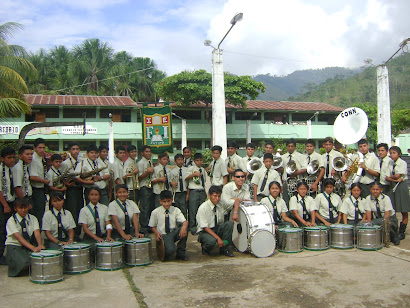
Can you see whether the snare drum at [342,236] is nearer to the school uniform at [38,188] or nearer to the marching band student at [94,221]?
the marching band student at [94,221]

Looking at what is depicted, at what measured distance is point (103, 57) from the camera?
38344 mm

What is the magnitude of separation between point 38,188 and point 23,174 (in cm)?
51

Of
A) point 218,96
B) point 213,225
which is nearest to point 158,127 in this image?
point 218,96

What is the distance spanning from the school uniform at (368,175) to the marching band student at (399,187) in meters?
0.29

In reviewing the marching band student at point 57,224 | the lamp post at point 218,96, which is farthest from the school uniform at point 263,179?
the lamp post at point 218,96

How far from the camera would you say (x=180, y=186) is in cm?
832

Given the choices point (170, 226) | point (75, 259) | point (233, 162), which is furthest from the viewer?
point (233, 162)

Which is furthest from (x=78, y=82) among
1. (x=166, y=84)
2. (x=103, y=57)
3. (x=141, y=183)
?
(x=141, y=183)

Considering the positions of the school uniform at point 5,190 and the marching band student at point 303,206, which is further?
the marching band student at point 303,206

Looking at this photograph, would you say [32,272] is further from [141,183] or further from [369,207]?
[369,207]

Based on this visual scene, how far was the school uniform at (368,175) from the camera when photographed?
7848 millimetres

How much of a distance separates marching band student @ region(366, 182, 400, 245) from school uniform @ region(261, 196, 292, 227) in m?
1.61

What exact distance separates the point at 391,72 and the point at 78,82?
78.8 meters

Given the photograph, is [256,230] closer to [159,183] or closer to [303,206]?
[303,206]
